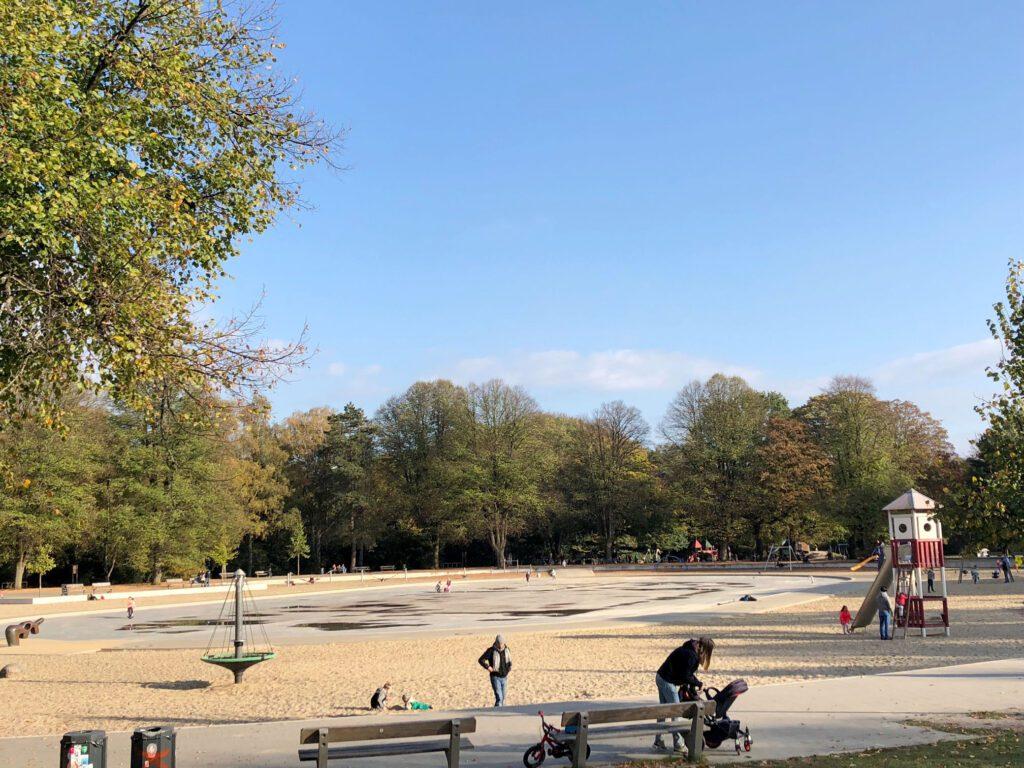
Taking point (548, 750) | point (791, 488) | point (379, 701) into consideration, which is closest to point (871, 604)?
point (379, 701)

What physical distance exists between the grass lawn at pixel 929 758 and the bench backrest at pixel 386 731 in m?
2.11

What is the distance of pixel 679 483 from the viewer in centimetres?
8144

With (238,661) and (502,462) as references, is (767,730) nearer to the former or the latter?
(238,661)

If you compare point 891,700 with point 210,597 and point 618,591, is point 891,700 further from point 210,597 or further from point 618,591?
point 210,597

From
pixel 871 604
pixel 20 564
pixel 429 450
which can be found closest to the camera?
pixel 871 604

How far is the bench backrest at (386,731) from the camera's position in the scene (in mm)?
8867

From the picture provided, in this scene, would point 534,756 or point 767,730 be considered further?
point 767,730

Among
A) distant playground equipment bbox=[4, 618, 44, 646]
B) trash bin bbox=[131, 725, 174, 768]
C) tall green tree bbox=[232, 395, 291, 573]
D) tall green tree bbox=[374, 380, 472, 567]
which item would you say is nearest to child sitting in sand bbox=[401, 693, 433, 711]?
trash bin bbox=[131, 725, 174, 768]

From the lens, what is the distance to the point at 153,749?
8.33m

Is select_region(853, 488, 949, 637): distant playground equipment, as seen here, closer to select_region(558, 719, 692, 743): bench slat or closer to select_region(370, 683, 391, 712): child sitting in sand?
select_region(370, 683, 391, 712): child sitting in sand

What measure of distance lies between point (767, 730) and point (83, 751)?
8137mm

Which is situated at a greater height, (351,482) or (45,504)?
(351,482)

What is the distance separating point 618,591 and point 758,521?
3280 centimetres

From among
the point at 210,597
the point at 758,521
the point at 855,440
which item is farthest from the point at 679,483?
the point at 210,597
